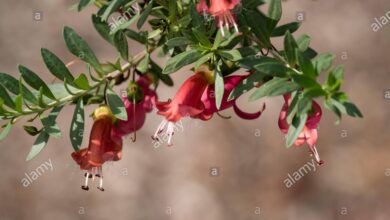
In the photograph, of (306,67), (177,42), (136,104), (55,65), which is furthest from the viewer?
(136,104)

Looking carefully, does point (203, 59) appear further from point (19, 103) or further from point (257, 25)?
point (19, 103)

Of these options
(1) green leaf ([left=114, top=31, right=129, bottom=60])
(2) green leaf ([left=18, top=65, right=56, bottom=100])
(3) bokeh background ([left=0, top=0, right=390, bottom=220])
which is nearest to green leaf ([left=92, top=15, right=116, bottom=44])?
(1) green leaf ([left=114, top=31, right=129, bottom=60])

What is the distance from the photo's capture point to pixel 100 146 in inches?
79.0

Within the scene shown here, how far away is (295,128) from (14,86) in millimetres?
911

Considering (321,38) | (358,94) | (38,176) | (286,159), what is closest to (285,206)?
(286,159)

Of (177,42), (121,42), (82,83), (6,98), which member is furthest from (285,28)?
(6,98)

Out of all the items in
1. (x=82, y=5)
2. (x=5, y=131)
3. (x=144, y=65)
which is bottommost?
(x=5, y=131)

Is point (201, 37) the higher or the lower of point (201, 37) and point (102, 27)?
the lower

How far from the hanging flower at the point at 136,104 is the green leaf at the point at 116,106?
0.38 feet

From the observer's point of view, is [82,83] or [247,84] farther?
[82,83]

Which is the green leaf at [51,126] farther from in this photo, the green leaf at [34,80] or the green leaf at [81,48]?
the green leaf at [81,48]

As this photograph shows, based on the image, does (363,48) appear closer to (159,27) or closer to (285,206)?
(285,206)

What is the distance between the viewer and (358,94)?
5410 mm

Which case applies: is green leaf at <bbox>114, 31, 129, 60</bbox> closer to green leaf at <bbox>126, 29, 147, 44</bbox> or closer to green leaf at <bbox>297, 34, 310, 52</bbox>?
green leaf at <bbox>126, 29, 147, 44</bbox>
